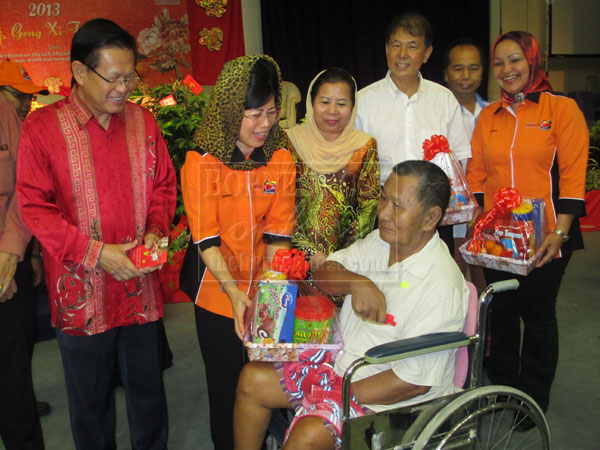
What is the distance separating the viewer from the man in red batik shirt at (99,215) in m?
1.55

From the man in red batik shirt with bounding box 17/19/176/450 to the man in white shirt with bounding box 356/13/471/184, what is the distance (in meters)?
0.96

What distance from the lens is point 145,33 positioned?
5.95 metres

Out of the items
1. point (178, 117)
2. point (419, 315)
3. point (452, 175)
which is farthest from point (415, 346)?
point (178, 117)

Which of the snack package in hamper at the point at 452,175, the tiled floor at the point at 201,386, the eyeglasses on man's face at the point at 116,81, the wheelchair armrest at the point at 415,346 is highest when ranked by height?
the eyeglasses on man's face at the point at 116,81

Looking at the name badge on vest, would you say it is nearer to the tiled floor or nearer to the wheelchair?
the wheelchair

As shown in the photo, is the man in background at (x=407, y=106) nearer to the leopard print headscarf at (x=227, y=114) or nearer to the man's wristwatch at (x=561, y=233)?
the man's wristwatch at (x=561, y=233)

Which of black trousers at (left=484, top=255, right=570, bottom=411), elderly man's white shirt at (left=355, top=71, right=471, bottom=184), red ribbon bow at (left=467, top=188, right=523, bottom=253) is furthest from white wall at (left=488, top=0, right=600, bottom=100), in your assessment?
red ribbon bow at (left=467, top=188, right=523, bottom=253)

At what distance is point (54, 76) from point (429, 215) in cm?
551

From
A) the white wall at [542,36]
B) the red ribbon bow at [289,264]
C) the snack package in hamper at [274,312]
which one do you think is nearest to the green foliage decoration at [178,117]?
the red ribbon bow at [289,264]

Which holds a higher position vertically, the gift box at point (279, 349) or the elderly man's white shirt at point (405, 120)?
the elderly man's white shirt at point (405, 120)

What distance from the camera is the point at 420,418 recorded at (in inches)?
55.3

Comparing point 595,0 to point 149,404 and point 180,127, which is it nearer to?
point 180,127

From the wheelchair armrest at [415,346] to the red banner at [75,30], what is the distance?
218 inches

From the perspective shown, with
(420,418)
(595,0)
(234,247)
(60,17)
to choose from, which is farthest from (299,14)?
(420,418)
